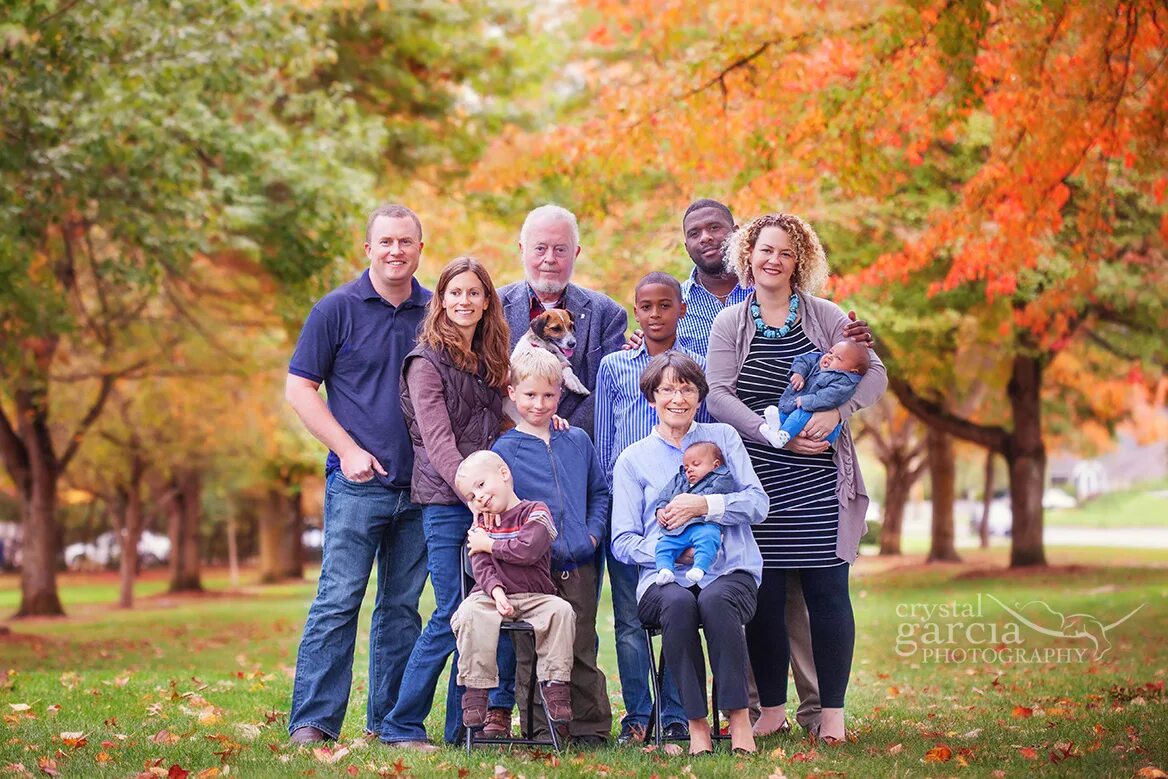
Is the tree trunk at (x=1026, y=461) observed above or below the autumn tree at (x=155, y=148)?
below

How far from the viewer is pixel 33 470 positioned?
20547 millimetres

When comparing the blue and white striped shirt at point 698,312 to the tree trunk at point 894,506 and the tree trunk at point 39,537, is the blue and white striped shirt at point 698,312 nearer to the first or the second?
the tree trunk at point 39,537

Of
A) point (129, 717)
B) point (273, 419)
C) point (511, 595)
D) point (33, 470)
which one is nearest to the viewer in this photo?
point (511, 595)

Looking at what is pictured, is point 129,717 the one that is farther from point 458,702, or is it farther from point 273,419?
point 273,419

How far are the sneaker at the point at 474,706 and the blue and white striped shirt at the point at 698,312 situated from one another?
1.92 meters

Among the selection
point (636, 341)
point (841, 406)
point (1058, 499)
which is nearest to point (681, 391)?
point (636, 341)

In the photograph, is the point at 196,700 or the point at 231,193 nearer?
the point at 196,700

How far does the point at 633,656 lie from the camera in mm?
6164

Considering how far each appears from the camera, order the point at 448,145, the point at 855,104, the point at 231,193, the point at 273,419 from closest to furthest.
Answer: the point at 855,104 → the point at 231,193 → the point at 448,145 → the point at 273,419

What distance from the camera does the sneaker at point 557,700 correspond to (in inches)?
216

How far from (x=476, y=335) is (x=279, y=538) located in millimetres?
33059

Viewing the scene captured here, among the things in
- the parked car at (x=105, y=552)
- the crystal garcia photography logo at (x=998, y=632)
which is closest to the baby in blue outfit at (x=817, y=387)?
the crystal garcia photography logo at (x=998, y=632)

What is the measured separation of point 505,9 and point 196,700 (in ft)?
45.8

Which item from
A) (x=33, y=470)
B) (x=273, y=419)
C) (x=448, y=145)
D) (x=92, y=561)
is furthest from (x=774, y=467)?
(x=92, y=561)
